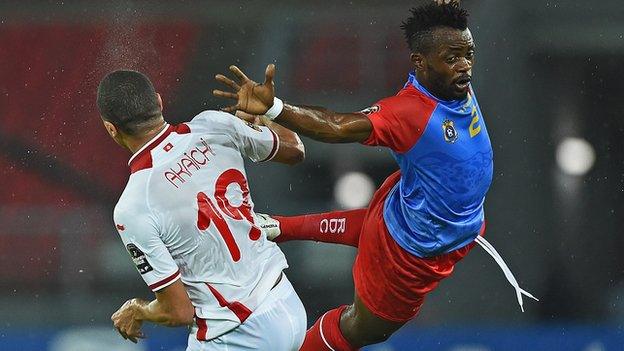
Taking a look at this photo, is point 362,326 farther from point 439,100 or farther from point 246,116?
point 246,116

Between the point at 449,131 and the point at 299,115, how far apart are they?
67 cm

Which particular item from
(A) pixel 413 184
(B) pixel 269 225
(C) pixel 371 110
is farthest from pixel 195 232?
(A) pixel 413 184

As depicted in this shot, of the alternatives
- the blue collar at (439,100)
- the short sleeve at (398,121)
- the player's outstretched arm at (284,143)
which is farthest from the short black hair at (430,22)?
the player's outstretched arm at (284,143)

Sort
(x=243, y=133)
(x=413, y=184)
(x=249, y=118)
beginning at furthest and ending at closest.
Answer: (x=413, y=184) < (x=249, y=118) < (x=243, y=133)

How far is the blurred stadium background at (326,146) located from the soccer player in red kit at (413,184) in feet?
5.62

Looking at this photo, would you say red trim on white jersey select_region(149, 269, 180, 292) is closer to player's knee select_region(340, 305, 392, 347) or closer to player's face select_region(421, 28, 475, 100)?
player's face select_region(421, 28, 475, 100)

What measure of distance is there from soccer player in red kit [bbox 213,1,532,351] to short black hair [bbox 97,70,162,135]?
1.24 ft

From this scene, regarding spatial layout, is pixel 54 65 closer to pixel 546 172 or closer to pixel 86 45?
pixel 86 45

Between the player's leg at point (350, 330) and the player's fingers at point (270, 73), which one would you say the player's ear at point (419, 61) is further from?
the player's leg at point (350, 330)

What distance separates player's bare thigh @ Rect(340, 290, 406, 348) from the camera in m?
4.50

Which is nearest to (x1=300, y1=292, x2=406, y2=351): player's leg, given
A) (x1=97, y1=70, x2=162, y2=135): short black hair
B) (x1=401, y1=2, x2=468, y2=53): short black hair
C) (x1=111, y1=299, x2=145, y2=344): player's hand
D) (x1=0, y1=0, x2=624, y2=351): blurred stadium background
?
(x1=401, y1=2, x2=468, y2=53): short black hair

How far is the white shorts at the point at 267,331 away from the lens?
3.47m

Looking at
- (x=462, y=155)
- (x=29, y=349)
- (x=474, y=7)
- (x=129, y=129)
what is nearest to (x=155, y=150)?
(x=129, y=129)

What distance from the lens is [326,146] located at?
6.40 meters
